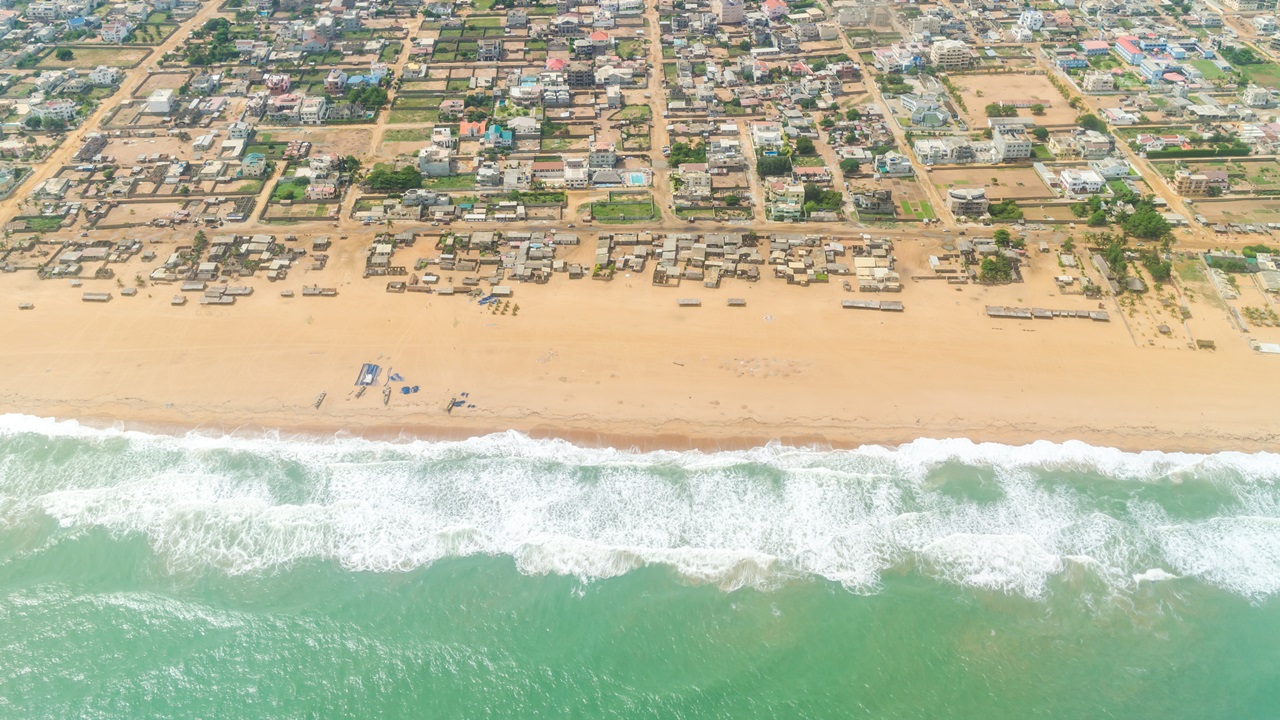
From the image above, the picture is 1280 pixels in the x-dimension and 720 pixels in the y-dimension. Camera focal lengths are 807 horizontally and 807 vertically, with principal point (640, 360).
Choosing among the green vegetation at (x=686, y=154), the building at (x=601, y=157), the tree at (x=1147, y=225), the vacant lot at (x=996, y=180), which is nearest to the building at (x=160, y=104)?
the building at (x=601, y=157)

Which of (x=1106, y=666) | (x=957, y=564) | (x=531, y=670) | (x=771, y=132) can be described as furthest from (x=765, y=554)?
(x=771, y=132)

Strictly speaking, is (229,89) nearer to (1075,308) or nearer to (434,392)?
(434,392)

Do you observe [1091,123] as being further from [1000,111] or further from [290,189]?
[290,189]

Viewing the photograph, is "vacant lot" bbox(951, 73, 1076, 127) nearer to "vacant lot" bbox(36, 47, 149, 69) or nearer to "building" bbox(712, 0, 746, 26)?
"building" bbox(712, 0, 746, 26)

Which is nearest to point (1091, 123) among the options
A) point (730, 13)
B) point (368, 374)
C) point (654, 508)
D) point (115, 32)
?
point (730, 13)

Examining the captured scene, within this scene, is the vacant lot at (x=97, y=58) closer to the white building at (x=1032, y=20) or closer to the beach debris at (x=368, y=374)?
the beach debris at (x=368, y=374)

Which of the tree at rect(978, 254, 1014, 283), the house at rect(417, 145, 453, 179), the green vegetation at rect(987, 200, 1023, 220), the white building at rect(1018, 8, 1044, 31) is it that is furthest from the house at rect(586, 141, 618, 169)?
the white building at rect(1018, 8, 1044, 31)
